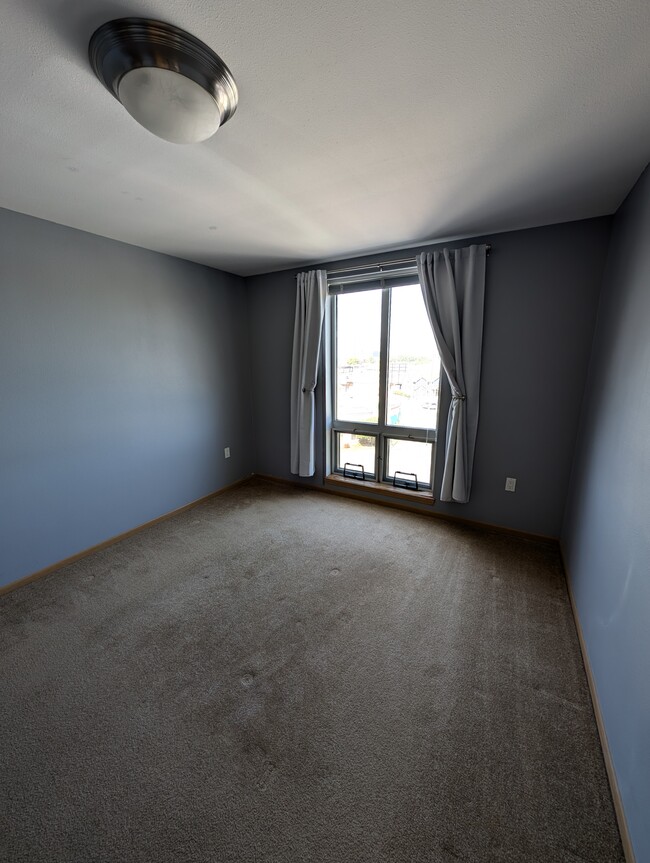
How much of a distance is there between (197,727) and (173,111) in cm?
225

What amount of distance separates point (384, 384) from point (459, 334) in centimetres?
79

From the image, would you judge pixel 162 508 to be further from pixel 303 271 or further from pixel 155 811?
pixel 303 271

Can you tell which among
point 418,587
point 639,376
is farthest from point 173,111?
point 418,587

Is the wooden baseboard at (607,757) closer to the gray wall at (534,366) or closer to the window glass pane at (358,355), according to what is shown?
the gray wall at (534,366)

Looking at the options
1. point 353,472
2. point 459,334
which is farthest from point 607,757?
point 353,472

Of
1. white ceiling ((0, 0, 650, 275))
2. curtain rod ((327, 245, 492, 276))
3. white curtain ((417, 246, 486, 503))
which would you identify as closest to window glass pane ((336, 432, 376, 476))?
white curtain ((417, 246, 486, 503))

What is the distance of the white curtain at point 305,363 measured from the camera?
10.3 ft

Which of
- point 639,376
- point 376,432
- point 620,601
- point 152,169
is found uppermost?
point 152,169

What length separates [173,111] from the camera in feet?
3.41

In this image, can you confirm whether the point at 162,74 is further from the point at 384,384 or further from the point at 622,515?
the point at 384,384

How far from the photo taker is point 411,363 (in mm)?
2961

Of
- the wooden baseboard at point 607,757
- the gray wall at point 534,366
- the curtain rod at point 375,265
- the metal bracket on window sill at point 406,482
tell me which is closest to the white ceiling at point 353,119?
the gray wall at point 534,366

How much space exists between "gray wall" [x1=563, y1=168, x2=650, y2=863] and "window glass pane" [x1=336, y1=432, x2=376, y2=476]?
1.72 m

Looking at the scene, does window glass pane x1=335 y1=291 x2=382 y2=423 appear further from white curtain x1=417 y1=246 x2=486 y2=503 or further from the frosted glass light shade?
the frosted glass light shade
